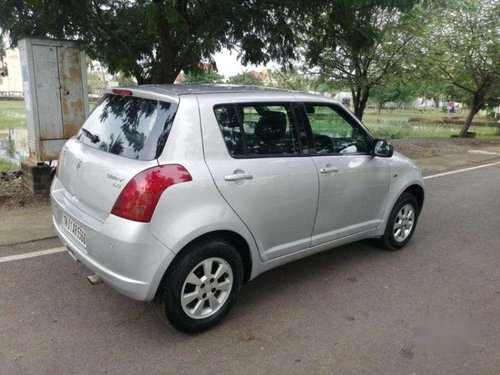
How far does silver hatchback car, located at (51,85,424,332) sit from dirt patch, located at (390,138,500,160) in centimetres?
902

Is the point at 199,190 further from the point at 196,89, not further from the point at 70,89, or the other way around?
the point at 70,89

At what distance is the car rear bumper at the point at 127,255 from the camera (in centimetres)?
281

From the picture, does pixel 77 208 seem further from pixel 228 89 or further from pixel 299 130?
pixel 299 130

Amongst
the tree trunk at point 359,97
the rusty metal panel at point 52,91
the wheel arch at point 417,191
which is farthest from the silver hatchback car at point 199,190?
the tree trunk at point 359,97

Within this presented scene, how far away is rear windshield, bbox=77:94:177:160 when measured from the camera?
9.83ft

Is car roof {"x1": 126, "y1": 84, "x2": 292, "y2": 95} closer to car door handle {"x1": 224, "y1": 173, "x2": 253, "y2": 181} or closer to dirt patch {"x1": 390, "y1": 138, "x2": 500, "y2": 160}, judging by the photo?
car door handle {"x1": 224, "y1": 173, "x2": 253, "y2": 181}

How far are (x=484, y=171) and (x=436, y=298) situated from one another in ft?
25.8

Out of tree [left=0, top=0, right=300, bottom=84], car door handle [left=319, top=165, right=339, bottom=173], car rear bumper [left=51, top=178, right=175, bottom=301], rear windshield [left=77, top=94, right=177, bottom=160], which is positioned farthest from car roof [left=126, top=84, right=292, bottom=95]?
tree [left=0, top=0, right=300, bottom=84]

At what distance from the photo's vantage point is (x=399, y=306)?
145 inches

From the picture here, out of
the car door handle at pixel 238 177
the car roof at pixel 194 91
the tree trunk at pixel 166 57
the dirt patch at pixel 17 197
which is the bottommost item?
the dirt patch at pixel 17 197

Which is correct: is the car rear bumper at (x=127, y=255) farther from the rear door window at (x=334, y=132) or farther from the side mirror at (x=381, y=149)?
the side mirror at (x=381, y=149)

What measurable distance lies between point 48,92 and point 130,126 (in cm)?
373

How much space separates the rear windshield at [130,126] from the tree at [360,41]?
4046 millimetres

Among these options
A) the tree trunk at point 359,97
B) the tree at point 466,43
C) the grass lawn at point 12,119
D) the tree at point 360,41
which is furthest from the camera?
the grass lawn at point 12,119
